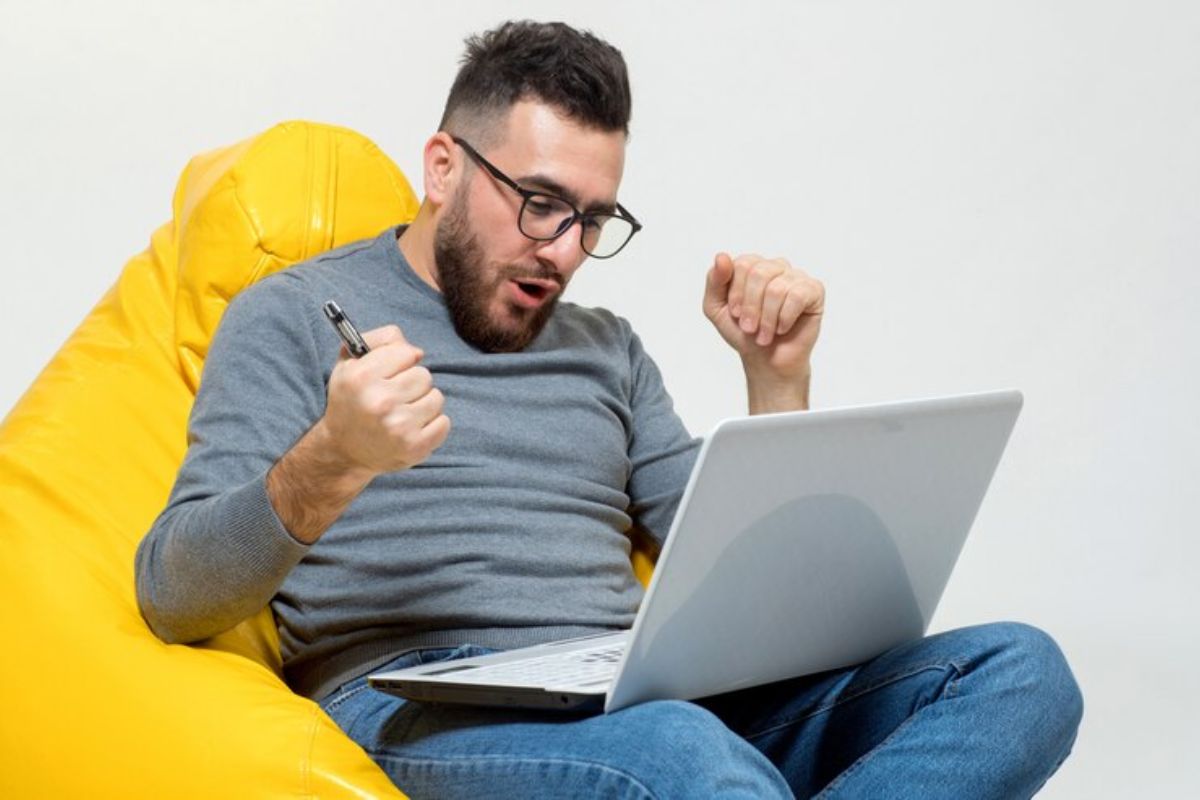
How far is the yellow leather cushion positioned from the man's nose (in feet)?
1.03

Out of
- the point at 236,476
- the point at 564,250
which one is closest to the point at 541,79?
the point at 564,250

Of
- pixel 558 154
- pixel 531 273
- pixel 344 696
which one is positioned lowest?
pixel 344 696

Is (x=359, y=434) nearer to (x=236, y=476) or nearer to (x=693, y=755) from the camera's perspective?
(x=236, y=476)

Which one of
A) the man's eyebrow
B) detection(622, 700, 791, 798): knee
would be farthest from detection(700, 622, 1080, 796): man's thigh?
the man's eyebrow

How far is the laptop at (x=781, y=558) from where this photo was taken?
4.85ft

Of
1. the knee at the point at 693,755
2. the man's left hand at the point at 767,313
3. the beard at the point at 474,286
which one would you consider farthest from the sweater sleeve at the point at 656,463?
the knee at the point at 693,755

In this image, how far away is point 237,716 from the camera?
1.66 meters

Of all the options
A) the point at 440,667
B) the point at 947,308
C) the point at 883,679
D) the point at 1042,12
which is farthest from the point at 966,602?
the point at 440,667

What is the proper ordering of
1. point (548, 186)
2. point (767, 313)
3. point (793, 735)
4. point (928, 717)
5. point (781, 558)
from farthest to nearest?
point (767, 313) < point (548, 186) < point (793, 735) < point (928, 717) < point (781, 558)

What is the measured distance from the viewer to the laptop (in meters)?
1.48

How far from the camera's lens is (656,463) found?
2.19m

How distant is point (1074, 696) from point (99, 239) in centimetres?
176

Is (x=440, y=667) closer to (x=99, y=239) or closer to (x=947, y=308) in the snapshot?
(x=99, y=239)

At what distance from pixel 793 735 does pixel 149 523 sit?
0.71 m
